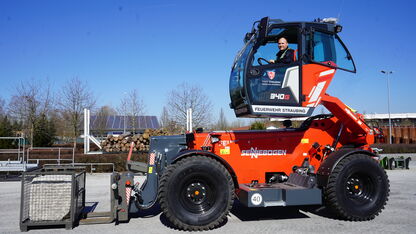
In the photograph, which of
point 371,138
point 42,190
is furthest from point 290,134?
point 42,190

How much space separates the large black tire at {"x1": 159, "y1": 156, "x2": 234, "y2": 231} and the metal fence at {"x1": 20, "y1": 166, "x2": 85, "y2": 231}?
174 cm

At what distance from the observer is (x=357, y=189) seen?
666 centimetres

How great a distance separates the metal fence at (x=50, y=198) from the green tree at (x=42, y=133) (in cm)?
2427

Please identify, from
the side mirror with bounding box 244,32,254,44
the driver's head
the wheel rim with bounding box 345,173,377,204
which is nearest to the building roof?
the side mirror with bounding box 244,32,254,44

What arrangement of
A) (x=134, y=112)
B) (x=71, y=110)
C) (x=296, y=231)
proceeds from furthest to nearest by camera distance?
(x=134, y=112) < (x=71, y=110) < (x=296, y=231)

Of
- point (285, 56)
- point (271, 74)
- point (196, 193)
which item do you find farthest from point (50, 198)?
point (285, 56)

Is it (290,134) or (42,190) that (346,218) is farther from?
(42,190)

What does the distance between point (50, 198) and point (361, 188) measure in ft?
19.3

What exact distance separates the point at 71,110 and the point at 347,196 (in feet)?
88.2

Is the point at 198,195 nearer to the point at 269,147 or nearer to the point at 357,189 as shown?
the point at 269,147

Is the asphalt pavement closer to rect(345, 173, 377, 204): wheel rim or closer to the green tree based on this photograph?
rect(345, 173, 377, 204): wheel rim

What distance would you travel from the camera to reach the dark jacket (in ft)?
21.9

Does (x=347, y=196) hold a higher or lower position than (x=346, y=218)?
higher

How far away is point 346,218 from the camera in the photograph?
21.1 feet
